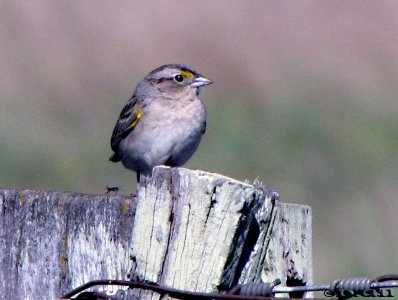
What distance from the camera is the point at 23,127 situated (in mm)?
13273

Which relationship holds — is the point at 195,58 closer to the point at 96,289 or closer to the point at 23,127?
the point at 23,127

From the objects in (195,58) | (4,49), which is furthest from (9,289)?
(195,58)

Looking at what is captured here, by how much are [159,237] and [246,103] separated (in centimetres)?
1044

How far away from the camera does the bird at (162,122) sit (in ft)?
29.9

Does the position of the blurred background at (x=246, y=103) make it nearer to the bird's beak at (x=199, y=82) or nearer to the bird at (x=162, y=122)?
the bird at (x=162, y=122)

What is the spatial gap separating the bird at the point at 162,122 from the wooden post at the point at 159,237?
12.7 feet

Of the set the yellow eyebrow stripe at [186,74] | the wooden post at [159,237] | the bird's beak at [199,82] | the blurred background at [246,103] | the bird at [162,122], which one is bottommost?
the wooden post at [159,237]

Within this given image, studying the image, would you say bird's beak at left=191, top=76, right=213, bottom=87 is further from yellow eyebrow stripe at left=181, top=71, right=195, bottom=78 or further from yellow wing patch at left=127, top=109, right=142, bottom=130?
yellow wing patch at left=127, top=109, right=142, bottom=130

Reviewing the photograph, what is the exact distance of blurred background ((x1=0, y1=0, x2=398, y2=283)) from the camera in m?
11.4

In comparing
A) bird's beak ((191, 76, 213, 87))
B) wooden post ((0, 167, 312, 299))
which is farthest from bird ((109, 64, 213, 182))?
wooden post ((0, 167, 312, 299))

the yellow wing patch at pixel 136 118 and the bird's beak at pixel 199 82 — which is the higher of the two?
the bird's beak at pixel 199 82

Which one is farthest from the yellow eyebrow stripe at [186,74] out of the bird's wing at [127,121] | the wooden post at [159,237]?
the wooden post at [159,237]

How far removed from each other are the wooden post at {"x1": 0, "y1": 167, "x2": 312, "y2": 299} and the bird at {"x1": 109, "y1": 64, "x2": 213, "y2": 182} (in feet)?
12.7

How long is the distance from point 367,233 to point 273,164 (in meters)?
2.22
